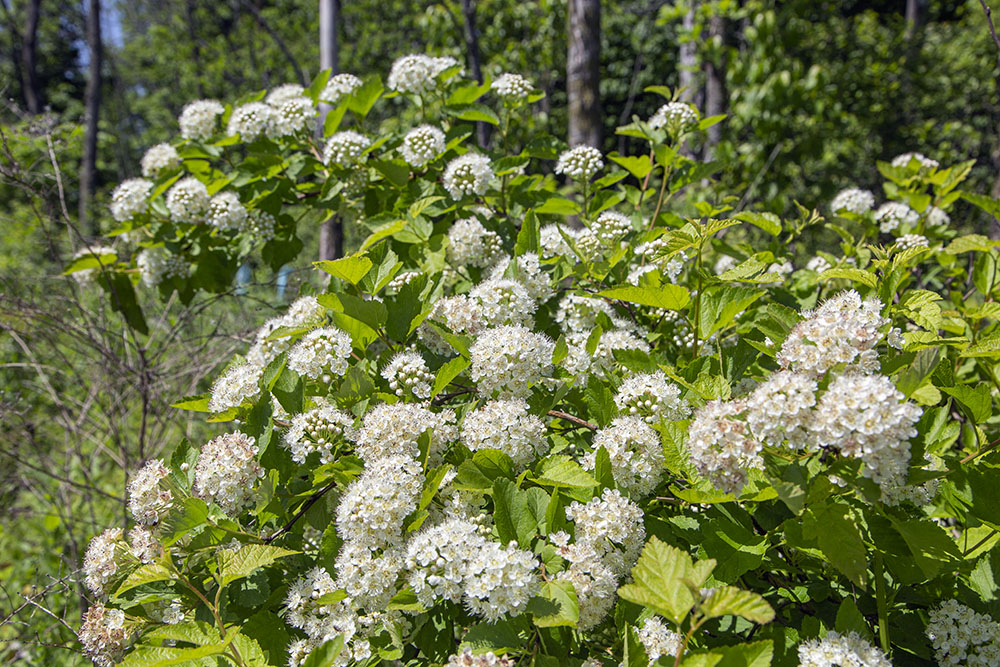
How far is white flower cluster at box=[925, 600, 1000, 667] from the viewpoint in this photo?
125 centimetres

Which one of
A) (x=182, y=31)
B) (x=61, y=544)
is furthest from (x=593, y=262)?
(x=182, y=31)

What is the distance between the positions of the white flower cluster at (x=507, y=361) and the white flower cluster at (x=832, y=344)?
54cm

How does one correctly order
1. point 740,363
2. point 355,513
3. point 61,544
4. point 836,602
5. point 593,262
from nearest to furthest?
point 355,513
point 836,602
point 740,363
point 593,262
point 61,544

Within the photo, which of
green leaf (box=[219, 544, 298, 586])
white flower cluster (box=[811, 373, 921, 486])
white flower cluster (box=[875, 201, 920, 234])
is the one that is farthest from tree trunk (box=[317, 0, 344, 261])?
white flower cluster (box=[811, 373, 921, 486])

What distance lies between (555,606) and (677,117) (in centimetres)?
177

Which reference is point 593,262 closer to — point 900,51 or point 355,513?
point 355,513

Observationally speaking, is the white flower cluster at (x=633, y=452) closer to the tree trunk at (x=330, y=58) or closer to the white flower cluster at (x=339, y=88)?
the white flower cluster at (x=339, y=88)

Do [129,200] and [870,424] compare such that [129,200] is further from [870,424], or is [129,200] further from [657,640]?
[870,424]

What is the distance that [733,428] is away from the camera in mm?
1155

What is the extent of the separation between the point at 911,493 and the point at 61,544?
549 cm

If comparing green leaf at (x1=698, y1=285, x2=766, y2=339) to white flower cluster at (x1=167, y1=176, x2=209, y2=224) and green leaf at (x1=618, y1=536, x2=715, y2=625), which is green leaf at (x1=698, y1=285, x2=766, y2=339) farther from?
white flower cluster at (x1=167, y1=176, x2=209, y2=224)

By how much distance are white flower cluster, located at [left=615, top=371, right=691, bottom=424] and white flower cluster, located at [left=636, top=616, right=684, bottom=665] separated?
1.37 feet

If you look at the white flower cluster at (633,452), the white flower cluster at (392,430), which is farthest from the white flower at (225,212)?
the white flower cluster at (633,452)

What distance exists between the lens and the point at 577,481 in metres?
1.30
